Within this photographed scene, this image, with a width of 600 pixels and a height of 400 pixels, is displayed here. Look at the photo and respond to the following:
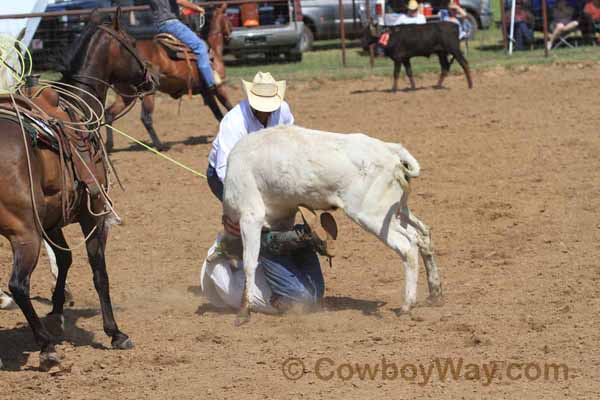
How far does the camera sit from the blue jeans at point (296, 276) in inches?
285

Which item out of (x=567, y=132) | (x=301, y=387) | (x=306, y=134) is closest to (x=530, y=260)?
(x=306, y=134)

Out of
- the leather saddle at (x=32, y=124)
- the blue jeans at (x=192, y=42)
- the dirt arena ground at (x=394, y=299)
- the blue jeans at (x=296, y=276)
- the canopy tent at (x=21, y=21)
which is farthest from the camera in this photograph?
the canopy tent at (x=21, y=21)

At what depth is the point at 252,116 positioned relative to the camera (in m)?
7.60

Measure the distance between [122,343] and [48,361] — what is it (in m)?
0.56

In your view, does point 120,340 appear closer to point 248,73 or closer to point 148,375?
point 148,375

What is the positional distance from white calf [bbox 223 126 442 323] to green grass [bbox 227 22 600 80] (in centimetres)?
1162

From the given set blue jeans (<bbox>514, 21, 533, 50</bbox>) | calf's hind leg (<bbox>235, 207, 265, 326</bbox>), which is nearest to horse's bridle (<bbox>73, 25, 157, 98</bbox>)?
calf's hind leg (<bbox>235, 207, 265, 326</bbox>)

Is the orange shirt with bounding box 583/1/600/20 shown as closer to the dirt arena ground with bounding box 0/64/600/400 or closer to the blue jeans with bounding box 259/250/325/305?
the dirt arena ground with bounding box 0/64/600/400

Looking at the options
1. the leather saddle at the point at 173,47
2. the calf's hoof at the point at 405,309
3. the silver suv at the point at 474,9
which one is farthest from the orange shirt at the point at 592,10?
the calf's hoof at the point at 405,309

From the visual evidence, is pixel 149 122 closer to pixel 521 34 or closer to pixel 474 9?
pixel 521 34

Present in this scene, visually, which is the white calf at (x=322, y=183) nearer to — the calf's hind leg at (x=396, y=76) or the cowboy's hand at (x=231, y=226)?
the cowboy's hand at (x=231, y=226)

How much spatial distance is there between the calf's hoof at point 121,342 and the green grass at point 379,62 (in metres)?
12.2

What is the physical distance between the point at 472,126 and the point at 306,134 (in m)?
6.63

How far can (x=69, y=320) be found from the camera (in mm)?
7469
